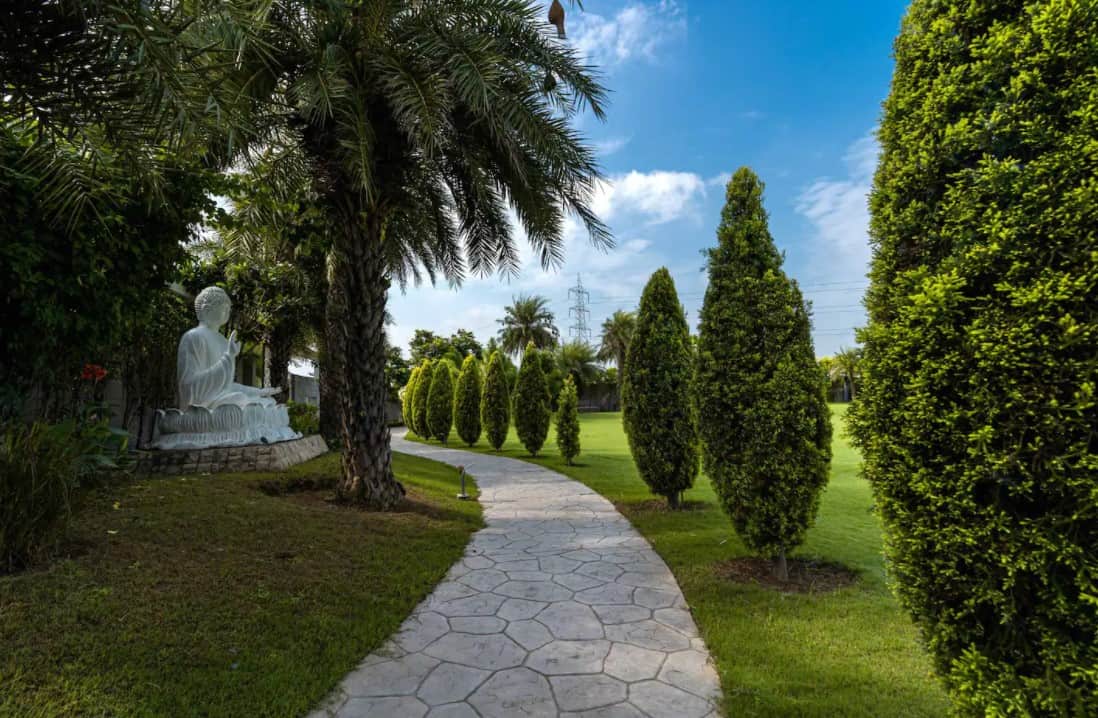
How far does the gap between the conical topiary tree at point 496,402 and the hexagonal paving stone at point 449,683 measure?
12.8 m

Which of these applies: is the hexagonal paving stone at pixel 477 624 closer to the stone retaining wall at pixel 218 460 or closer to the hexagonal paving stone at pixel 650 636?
the hexagonal paving stone at pixel 650 636

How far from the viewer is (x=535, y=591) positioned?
4.12m

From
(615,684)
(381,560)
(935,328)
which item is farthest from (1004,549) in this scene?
(381,560)

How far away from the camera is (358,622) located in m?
3.34

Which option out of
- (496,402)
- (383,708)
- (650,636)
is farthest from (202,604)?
(496,402)

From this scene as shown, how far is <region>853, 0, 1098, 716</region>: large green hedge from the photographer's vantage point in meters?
1.60

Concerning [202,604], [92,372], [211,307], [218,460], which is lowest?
[202,604]

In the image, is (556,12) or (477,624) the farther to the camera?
(556,12)

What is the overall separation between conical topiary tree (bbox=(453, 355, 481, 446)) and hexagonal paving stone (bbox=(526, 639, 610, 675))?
13.9 meters

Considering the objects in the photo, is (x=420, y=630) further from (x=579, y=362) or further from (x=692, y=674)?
(x=579, y=362)

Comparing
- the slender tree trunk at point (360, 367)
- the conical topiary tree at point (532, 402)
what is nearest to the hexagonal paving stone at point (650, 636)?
the slender tree trunk at point (360, 367)

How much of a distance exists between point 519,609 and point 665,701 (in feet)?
4.74

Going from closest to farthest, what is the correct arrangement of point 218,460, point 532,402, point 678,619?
point 678,619, point 218,460, point 532,402

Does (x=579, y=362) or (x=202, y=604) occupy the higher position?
(x=579, y=362)
